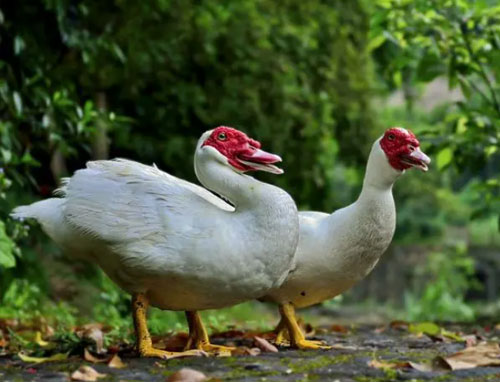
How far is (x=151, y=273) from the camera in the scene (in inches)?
139

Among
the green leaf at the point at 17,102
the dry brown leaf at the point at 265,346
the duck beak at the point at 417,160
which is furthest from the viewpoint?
the green leaf at the point at 17,102

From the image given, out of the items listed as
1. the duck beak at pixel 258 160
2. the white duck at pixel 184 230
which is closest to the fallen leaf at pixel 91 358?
the white duck at pixel 184 230

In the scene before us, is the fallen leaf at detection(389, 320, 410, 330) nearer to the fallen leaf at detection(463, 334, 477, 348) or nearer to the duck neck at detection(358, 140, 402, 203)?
the fallen leaf at detection(463, 334, 477, 348)

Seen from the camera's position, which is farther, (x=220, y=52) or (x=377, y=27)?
(x=220, y=52)

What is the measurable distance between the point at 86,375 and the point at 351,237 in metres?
1.56

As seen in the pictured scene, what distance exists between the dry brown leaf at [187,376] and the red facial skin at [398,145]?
155 centimetres

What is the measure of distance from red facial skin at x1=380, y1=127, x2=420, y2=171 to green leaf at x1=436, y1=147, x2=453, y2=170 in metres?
2.36

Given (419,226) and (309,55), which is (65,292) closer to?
(309,55)

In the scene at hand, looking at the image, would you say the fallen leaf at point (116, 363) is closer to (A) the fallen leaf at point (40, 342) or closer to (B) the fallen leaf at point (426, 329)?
(A) the fallen leaf at point (40, 342)

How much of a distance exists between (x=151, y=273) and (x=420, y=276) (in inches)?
610

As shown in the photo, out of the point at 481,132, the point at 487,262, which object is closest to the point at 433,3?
the point at 481,132

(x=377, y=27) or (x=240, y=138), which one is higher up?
(x=377, y=27)

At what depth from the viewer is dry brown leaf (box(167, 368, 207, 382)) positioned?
3041 millimetres

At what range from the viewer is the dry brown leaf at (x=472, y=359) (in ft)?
10.8
